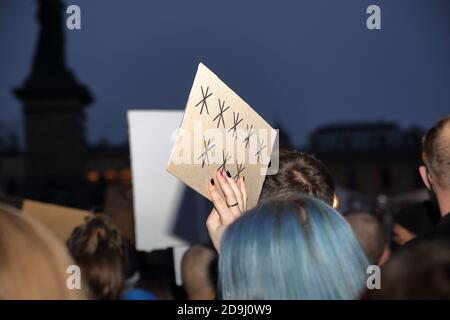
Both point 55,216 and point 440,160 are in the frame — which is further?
point 55,216

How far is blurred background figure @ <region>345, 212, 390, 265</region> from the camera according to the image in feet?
8.91

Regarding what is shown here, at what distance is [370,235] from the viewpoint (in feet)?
8.99

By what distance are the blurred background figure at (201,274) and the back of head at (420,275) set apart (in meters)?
1.62

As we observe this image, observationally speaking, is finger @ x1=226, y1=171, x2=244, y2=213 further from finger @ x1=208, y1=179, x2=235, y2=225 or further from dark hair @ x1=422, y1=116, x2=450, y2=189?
dark hair @ x1=422, y1=116, x2=450, y2=189

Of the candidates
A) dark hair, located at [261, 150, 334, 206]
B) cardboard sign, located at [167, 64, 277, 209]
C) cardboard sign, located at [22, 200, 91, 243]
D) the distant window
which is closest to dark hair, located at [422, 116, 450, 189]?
dark hair, located at [261, 150, 334, 206]

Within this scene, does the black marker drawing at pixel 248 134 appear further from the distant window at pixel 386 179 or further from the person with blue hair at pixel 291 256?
the distant window at pixel 386 179

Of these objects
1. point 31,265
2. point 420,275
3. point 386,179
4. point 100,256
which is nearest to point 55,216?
point 100,256

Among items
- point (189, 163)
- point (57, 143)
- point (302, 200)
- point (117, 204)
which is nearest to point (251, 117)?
point (189, 163)

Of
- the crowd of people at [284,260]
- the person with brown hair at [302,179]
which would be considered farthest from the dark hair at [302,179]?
the crowd of people at [284,260]

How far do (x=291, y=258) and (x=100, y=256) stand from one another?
131 cm

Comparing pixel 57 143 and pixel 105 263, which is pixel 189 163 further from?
pixel 57 143

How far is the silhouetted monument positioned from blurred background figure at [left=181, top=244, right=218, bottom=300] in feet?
50.6

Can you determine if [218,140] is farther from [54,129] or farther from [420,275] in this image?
[54,129]

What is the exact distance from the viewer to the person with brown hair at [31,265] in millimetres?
1117
